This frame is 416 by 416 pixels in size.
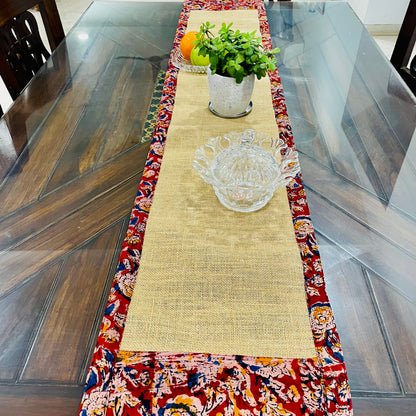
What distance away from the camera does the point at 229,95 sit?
0.90 m

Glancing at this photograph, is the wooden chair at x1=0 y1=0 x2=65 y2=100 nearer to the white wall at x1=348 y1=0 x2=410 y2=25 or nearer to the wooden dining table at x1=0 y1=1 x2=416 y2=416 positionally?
the wooden dining table at x1=0 y1=1 x2=416 y2=416

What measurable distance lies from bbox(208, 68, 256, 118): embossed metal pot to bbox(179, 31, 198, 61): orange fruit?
0.96 ft

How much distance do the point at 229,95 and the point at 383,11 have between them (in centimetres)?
Result: 283

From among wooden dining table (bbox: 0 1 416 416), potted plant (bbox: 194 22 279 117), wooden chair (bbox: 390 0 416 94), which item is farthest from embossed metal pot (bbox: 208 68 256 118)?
wooden chair (bbox: 390 0 416 94)

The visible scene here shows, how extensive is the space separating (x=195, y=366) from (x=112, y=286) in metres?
0.19

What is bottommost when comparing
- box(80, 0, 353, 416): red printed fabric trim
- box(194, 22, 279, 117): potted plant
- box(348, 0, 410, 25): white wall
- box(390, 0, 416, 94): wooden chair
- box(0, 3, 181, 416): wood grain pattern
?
box(348, 0, 410, 25): white wall

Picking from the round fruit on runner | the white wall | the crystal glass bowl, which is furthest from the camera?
the white wall

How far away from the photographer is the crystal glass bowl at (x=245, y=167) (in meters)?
0.68

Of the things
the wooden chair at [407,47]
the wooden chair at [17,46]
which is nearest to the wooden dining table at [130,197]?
the wooden chair at [17,46]

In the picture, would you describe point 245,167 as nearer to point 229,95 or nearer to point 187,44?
point 229,95

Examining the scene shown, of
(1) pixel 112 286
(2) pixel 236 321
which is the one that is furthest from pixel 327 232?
(1) pixel 112 286

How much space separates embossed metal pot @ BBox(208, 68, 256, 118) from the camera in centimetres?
87

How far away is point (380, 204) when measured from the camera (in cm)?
Answer: 73

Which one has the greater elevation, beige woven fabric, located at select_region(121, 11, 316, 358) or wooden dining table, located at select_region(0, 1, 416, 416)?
beige woven fabric, located at select_region(121, 11, 316, 358)
